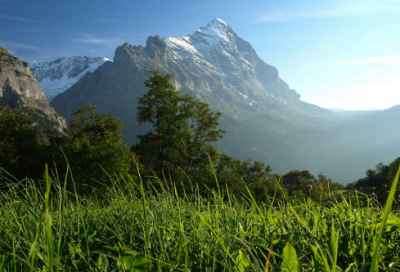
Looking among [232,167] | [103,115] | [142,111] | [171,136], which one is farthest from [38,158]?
[232,167]

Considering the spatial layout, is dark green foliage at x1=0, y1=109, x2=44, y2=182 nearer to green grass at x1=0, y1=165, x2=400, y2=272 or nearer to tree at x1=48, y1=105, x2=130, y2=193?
tree at x1=48, y1=105, x2=130, y2=193

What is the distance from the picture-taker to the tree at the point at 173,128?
69.9 ft

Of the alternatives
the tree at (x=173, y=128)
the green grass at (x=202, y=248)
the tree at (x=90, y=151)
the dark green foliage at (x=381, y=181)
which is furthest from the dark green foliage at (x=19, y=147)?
the dark green foliage at (x=381, y=181)

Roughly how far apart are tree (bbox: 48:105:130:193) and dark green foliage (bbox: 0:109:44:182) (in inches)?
64.2

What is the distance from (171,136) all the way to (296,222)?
20.3 m

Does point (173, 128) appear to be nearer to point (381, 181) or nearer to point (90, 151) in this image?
point (90, 151)

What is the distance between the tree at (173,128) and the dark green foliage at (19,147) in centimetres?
900

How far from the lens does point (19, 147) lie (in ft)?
67.4

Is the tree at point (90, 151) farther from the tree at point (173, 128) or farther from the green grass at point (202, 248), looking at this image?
the green grass at point (202, 248)

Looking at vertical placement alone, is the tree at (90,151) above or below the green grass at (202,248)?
below

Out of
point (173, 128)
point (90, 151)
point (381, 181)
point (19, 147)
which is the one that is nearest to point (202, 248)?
point (90, 151)

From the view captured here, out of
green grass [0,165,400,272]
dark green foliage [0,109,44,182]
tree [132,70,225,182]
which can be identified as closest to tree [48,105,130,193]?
dark green foliage [0,109,44,182]

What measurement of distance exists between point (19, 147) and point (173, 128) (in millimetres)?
13653

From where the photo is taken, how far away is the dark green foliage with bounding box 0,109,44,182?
18.9 m
